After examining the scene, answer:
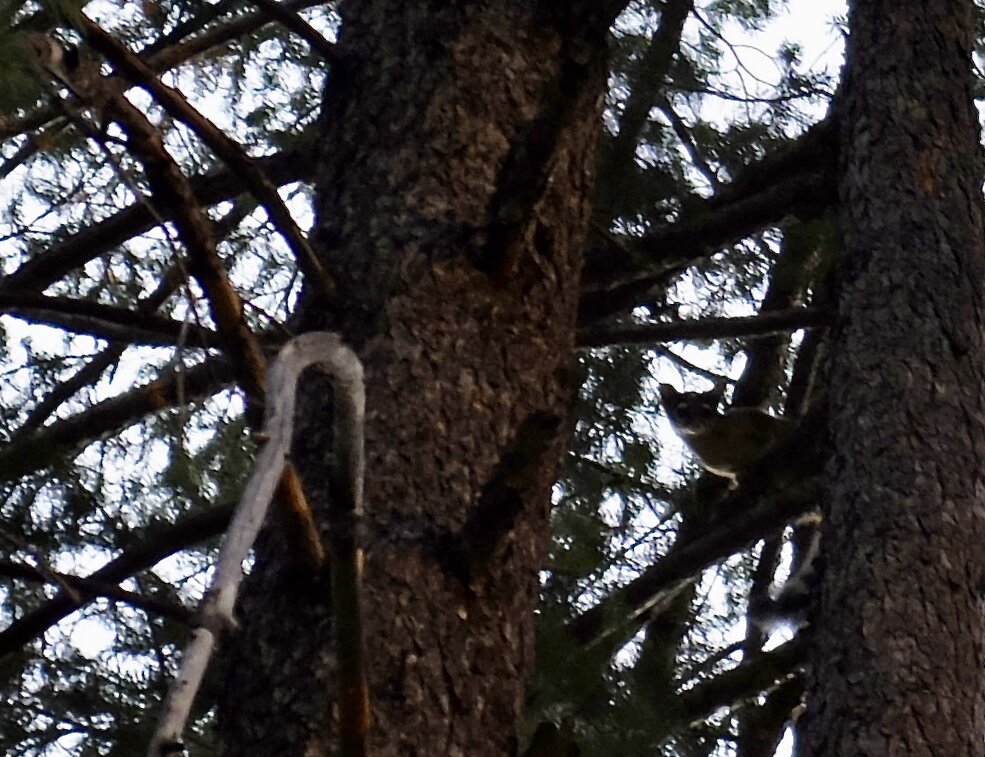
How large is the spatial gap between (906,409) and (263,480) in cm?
194

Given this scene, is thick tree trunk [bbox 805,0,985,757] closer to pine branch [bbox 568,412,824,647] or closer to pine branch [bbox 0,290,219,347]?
pine branch [bbox 568,412,824,647]

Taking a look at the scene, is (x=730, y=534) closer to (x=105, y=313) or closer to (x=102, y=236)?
(x=102, y=236)

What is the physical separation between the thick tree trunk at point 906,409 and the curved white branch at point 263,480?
151 centimetres

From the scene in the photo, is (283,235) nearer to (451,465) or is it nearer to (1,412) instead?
(451,465)

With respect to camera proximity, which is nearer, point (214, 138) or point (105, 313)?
point (214, 138)

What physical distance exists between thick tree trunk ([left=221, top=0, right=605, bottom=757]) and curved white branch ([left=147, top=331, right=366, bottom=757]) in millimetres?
535

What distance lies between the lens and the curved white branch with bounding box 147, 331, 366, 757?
0.87 metres

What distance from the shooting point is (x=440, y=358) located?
2.10m

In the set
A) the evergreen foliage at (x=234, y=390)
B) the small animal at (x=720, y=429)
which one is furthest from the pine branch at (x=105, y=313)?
the small animal at (x=720, y=429)

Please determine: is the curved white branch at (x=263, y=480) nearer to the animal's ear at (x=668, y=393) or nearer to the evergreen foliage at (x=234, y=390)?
the evergreen foliage at (x=234, y=390)

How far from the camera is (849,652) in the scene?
2512mm

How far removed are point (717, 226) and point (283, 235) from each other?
4.26ft

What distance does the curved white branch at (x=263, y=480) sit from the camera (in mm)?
874

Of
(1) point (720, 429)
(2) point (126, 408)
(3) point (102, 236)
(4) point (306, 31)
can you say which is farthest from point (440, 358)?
(1) point (720, 429)
